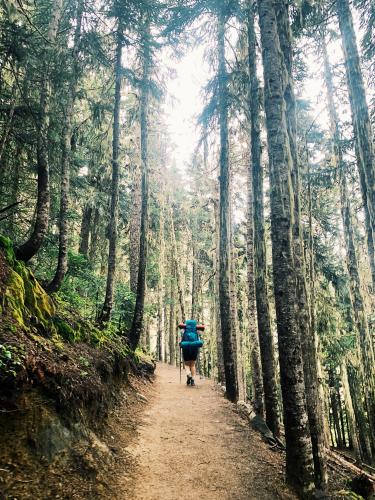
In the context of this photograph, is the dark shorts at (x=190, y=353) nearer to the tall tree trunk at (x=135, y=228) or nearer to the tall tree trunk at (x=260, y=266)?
the tall tree trunk at (x=260, y=266)

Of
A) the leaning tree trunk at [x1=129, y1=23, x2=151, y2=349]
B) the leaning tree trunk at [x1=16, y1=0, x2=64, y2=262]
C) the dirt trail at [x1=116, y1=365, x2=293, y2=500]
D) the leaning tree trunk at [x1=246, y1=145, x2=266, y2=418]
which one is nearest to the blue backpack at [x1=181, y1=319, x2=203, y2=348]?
the leaning tree trunk at [x1=129, y1=23, x2=151, y2=349]

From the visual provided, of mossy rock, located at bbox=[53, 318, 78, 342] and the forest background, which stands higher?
the forest background

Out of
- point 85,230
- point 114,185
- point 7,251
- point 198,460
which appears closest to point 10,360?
point 7,251

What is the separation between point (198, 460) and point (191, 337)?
578 centimetres

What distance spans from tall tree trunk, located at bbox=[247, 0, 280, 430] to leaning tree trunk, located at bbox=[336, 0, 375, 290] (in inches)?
88.6

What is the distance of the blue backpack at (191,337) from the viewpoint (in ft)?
34.9

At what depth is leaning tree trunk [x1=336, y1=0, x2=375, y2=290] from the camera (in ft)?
24.6

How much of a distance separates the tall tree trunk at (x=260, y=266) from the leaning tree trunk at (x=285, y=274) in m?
2.49

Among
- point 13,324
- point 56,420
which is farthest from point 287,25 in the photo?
point 56,420

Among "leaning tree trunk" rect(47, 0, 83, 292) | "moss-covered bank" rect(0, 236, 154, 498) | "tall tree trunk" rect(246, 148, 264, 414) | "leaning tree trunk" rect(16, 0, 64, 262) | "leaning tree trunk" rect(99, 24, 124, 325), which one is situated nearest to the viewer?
"moss-covered bank" rect(0, 236, 154, 498)

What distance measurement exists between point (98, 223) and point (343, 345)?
43.9ft

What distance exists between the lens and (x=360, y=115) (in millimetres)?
7801

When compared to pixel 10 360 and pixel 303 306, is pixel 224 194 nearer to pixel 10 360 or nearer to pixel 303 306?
pixel 303 306

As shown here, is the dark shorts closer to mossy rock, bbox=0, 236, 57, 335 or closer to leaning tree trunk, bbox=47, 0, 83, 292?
leaning tree trunk, bbox=47, 0, 83, 292
